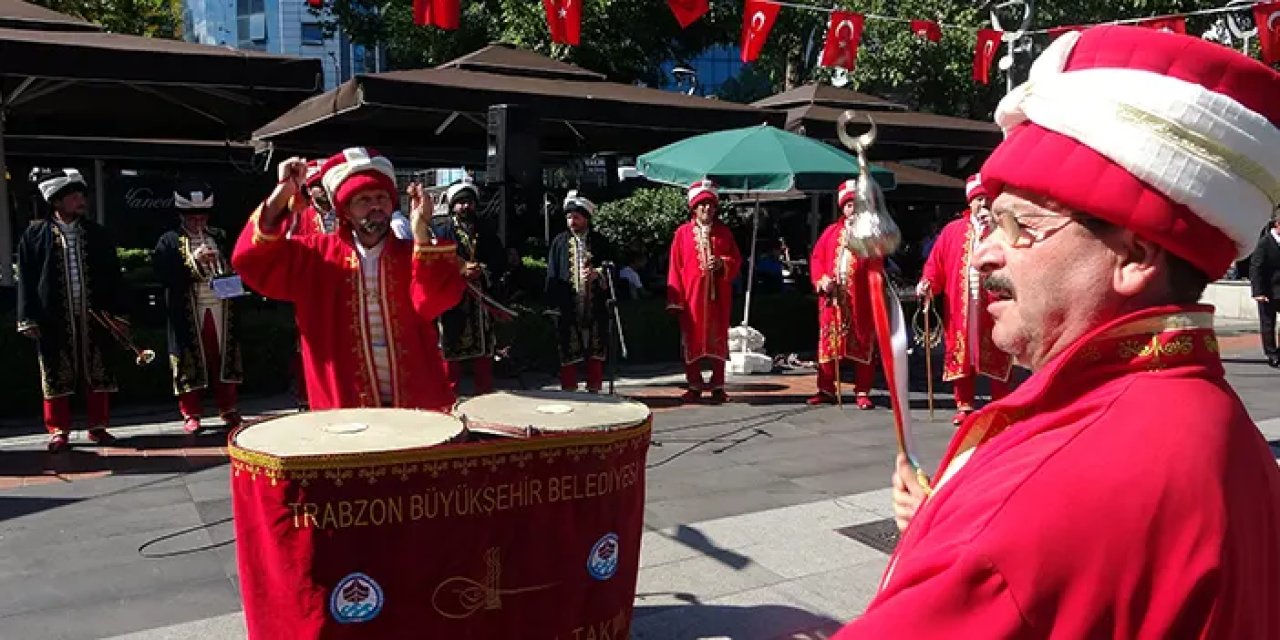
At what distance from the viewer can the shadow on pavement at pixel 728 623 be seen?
428cm

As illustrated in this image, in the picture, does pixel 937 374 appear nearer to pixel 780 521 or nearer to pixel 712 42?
pixel 780 521

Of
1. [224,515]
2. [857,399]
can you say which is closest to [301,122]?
[224,515]

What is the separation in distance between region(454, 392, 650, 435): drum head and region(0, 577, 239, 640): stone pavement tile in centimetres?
152

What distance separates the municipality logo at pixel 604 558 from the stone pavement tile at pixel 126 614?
168cm

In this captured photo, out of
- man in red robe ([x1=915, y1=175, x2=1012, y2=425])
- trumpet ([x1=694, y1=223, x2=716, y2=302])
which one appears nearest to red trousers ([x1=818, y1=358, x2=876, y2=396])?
man in red robe ([x1=915, y1=175, x2=1012, y2=425])

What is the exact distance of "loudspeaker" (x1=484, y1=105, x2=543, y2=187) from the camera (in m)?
6.05

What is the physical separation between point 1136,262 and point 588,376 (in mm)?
9022

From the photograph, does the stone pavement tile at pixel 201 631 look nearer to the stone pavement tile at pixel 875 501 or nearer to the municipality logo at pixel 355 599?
the municipality logo at pixel 355 599

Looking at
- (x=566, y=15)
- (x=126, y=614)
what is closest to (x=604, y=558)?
(x=126, y=614)

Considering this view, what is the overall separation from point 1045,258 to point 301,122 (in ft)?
31.9

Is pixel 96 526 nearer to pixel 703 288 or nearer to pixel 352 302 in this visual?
pixel 352 302

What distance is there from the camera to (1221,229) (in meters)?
1.26

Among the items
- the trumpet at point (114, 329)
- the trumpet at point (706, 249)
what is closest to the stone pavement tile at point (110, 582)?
the trumpet at point (114, 329)

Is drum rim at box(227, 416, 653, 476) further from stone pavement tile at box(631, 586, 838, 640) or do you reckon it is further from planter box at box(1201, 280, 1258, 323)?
planter box at box(1201, 280, 1258, 323)
